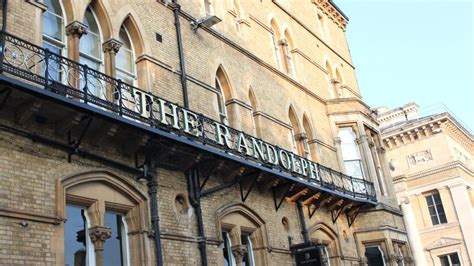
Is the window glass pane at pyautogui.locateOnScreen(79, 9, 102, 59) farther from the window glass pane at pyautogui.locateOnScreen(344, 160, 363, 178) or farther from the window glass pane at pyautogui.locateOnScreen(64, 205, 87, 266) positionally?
the window glass pane at pyautogui.locateOnScreen(344, 160, 363, 178)

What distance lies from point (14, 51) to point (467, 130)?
133ft

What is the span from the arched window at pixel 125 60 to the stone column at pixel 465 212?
30.8m

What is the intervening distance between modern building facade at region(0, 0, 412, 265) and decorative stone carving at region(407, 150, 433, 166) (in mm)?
19486

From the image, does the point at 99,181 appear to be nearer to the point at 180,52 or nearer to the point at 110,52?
the point at 110,52

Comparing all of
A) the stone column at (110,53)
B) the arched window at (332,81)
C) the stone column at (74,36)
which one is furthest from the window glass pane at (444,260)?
the stone column at (74,36)

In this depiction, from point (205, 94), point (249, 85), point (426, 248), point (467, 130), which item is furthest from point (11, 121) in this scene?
point (467, 130)

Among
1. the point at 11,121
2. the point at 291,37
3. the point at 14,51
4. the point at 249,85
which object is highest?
the point at 291,37

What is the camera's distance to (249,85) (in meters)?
17.2

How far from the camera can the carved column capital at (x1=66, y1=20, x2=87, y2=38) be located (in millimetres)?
11227

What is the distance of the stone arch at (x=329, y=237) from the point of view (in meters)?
17.4

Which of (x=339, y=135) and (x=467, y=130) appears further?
(x=467, y=130)

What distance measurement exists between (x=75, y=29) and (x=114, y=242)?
14.8ft

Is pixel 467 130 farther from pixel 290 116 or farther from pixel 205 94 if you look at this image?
pixel 205 94

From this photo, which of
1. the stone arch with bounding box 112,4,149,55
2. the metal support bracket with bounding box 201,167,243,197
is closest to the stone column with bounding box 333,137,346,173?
the metal support bracket with bounding box 201,167,243,197
